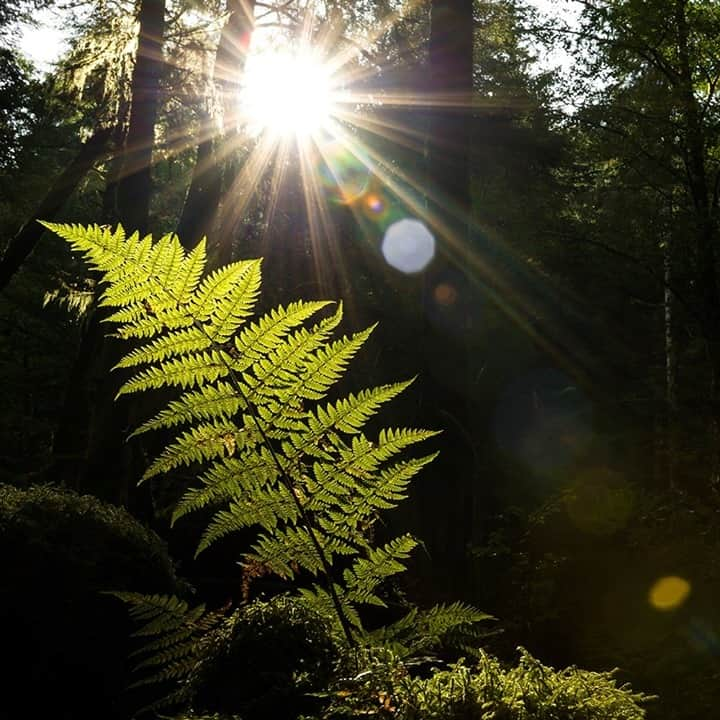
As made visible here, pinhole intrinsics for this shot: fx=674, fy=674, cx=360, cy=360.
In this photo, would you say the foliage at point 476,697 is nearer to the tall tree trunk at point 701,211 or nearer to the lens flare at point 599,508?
the lens flare at point 599,508

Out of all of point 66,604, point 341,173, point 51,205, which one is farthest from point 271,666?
point 341,173

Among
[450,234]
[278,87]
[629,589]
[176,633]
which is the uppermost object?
[278,87]

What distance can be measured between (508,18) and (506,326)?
33.7 feet

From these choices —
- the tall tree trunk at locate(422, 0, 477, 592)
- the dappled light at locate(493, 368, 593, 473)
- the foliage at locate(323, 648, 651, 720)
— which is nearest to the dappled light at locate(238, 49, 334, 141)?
the tall tree trunk at locate(422, 0, 477, 592)

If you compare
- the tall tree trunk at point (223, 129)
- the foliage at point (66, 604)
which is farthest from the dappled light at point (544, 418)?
the foliage at point (66, 604)

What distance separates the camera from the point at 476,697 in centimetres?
131

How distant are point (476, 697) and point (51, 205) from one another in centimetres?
1235

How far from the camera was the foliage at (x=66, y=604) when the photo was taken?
2.75 metres

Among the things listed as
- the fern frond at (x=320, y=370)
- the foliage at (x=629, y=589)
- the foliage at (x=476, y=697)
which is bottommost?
the foliage at (x=476, y=697)

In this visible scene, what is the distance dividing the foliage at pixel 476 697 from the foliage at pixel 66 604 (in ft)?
6.45

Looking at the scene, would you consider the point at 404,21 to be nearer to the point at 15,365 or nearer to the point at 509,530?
the point at 509,530

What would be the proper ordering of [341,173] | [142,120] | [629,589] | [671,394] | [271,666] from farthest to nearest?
[341,173]
[671,394]
[142,120]
[629,589]
[271,666]

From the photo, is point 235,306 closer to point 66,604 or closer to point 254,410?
point 254,410

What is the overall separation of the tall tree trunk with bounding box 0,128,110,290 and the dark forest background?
2.1 inches
